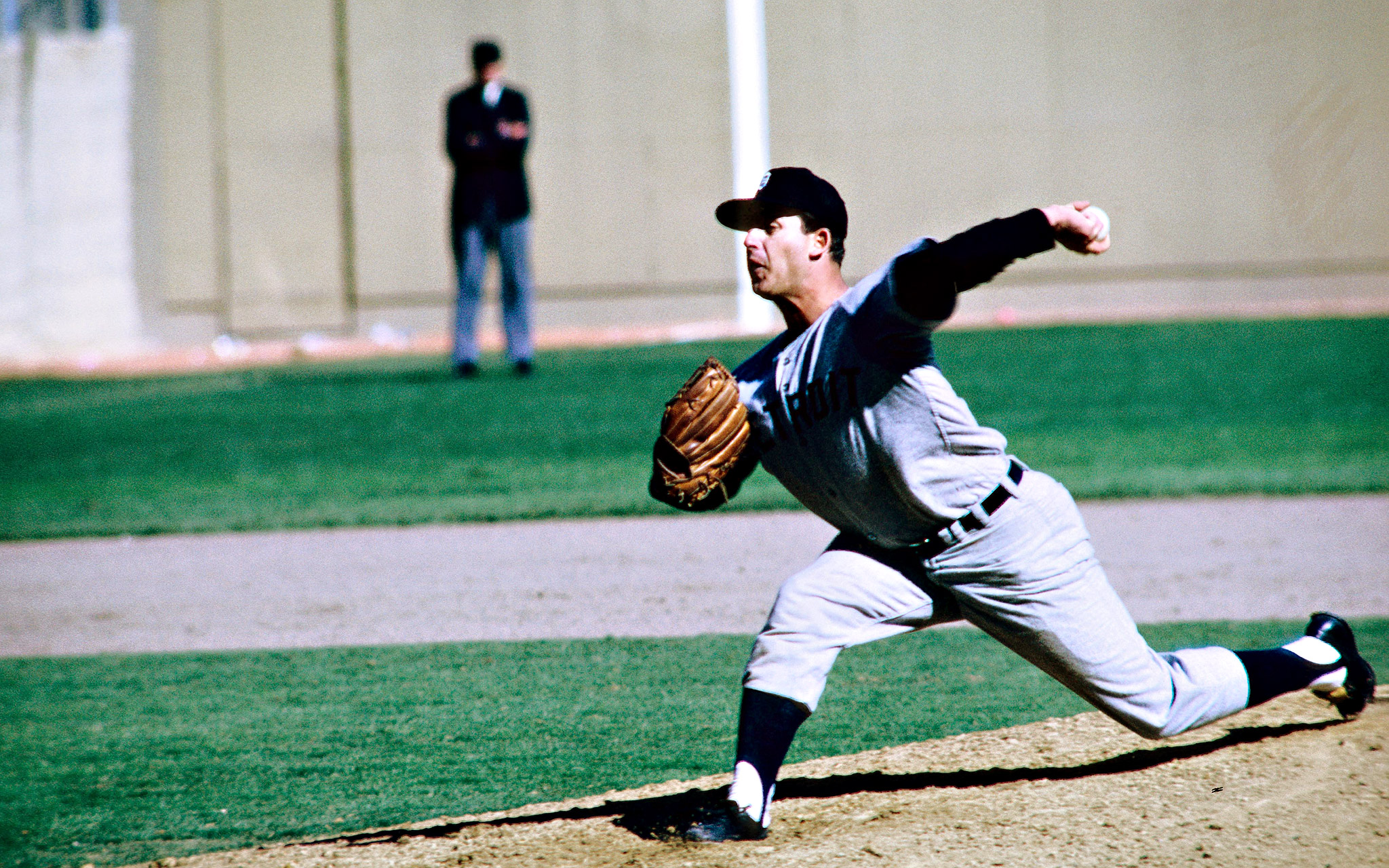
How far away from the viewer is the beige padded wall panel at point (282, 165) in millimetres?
18547

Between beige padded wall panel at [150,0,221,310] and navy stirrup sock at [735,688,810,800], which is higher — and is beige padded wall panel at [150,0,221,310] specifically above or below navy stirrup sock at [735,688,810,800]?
above

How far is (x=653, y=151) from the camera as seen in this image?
1856 centimetres

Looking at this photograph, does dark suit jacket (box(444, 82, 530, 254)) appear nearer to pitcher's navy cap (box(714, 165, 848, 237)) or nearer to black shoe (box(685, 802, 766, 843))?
pitcher's navy cap (box(714, 165, 848, 237))

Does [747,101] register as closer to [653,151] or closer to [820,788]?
[653,151]

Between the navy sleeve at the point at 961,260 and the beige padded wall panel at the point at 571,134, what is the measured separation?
15.4 meters

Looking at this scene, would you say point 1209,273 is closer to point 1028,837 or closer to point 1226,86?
point 1226,86

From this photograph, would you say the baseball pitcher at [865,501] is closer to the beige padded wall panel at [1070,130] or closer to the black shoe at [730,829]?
the black shoe at [730,829]

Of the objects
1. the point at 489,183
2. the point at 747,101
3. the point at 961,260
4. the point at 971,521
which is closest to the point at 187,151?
the point at 747,101

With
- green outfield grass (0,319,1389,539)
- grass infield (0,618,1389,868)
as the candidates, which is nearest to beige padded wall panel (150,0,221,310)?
green outfield grass (0,319,1389,539)

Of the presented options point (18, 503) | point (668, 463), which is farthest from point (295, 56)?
point (668, 463)

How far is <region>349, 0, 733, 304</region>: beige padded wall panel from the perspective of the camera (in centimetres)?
1841

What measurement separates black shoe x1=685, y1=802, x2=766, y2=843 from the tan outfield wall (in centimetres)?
1536

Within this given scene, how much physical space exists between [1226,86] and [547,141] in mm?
7981

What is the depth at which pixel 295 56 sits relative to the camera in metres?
18.6
